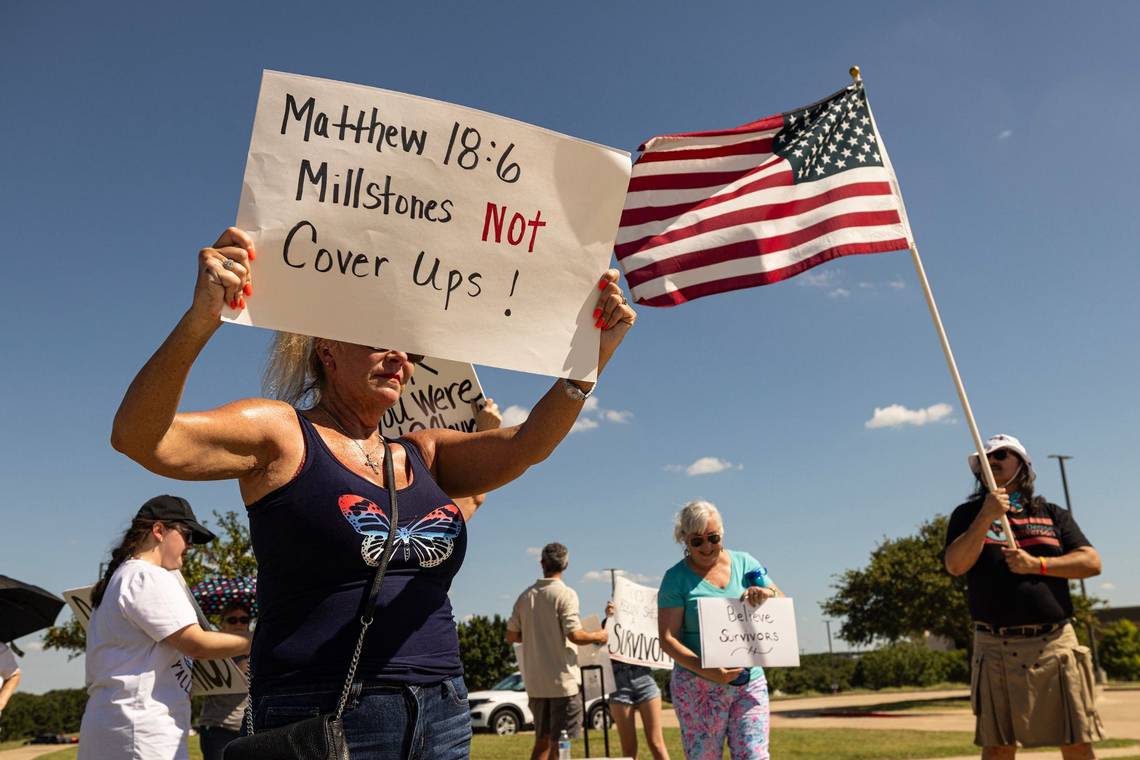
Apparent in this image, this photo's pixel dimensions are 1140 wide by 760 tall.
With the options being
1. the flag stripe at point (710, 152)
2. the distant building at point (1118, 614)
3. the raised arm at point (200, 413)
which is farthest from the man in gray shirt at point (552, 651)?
the distant building at point (1118, 614)

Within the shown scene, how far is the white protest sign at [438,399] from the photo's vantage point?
3.78 meters

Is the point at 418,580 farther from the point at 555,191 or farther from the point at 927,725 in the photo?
the point at 927,725

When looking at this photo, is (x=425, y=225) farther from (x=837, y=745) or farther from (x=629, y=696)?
(x=837, y=745)

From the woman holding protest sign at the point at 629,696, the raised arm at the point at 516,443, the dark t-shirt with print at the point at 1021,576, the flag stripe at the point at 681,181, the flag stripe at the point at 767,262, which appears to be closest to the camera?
the raised arm at the point at 516,443

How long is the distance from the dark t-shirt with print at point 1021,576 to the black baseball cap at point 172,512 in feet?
12.7

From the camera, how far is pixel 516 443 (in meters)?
2.61

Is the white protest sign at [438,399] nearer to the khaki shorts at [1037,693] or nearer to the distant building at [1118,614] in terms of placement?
the khaki shorts at [1037,693]

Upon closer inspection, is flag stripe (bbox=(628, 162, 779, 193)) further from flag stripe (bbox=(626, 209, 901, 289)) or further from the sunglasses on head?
the sunglasses on head

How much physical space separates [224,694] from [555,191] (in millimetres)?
3491

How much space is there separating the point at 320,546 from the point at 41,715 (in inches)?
1214

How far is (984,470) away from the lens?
4.79 meters

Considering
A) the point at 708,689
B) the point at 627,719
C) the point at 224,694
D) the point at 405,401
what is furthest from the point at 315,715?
the point at 627,719

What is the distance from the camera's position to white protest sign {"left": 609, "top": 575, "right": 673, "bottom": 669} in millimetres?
8703

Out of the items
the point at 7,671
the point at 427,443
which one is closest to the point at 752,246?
the point at 427,443
